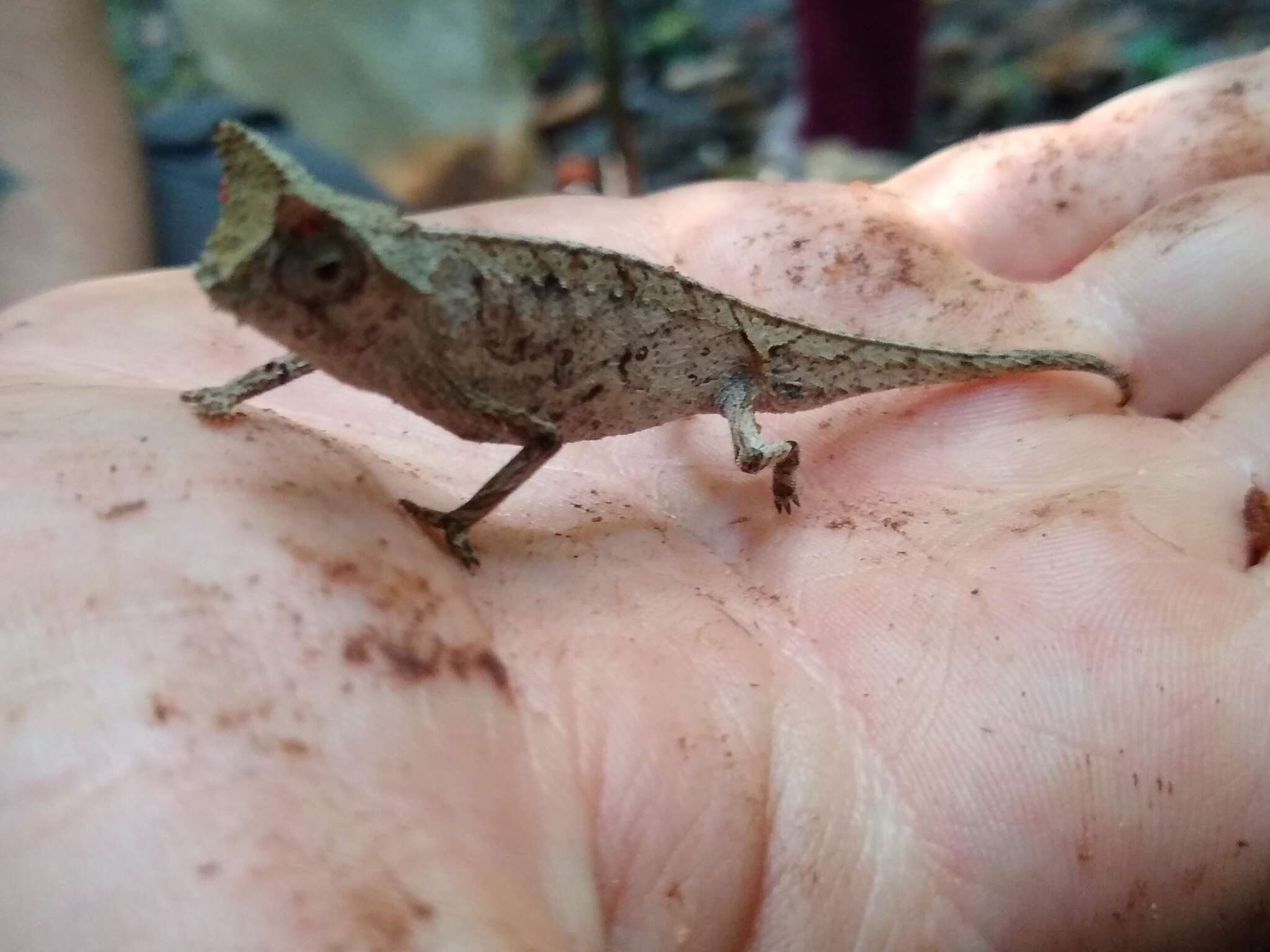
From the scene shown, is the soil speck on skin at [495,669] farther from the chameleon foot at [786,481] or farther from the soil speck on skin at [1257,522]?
the soil speck on skin at [1257,522]

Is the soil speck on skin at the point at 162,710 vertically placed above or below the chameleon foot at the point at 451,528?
above

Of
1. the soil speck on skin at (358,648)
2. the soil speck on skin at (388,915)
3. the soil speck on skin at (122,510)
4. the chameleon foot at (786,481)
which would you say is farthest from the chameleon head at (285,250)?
the chameleon foot at (786,481)

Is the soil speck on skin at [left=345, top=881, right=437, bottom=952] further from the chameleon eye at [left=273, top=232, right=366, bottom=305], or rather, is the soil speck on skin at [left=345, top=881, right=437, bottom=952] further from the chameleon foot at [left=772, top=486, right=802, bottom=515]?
the chameleon foot at [left=772, top=486, right=802, bottom=515]

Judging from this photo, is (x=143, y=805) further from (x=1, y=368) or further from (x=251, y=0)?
(x=251, y=0)

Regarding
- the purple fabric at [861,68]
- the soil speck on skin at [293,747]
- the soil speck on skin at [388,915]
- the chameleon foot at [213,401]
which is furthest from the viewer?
the purple fabric at [861,68]

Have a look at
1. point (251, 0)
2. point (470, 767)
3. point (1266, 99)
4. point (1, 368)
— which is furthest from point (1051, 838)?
point (251, 0)

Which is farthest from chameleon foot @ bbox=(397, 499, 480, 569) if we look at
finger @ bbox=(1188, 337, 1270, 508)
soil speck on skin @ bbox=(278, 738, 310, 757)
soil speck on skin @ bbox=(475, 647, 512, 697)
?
finger @ bbox=(1188, 337, 1270, 508)

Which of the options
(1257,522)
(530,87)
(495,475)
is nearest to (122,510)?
(495,475)
